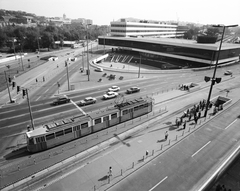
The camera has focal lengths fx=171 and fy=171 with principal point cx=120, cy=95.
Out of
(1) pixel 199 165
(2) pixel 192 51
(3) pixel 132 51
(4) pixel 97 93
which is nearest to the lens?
(1) pixel 199 165

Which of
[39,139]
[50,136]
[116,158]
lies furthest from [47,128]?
[116,158]

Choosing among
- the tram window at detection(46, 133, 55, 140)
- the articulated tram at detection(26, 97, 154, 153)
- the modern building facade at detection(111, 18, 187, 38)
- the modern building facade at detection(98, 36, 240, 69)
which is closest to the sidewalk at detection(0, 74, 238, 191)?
the articulated tram at detection(26, 97, 154, 153)

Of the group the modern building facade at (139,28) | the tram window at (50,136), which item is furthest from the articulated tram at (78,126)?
the modern building facade at (139,28)

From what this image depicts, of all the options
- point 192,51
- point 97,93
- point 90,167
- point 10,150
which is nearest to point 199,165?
point 90,167

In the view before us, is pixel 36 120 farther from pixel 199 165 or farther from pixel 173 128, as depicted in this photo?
pixel 199 165

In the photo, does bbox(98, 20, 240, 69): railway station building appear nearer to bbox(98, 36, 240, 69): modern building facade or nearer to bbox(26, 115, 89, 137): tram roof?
bbox(98, 36, 240, 69): modern building facade

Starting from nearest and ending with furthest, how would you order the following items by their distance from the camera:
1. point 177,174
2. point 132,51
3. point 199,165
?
point 177,174 < point 199,165 < point 132,51
